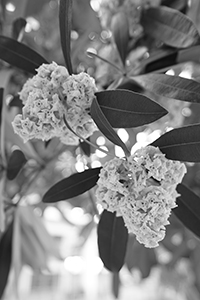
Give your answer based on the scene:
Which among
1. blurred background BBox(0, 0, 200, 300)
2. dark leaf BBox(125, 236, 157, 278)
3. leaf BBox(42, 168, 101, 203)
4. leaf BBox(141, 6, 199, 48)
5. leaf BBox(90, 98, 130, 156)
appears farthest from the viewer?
dark leaf BBox(125, 236, 157, 278)

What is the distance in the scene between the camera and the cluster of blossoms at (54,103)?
48cm

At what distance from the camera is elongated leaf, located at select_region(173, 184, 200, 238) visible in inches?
24.0

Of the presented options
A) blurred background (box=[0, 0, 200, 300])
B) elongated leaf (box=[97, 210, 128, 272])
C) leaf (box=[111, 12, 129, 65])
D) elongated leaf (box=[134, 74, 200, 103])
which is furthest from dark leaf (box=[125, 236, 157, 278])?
elongated leaf (box=[134, 74, 200, 103])

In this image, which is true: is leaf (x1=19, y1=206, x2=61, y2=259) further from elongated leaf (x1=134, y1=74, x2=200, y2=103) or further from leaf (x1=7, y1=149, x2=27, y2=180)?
elongated leaf (x1=134, y1=74, x2=200, y2=103)

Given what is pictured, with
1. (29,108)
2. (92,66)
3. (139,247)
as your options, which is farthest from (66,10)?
(139,247)

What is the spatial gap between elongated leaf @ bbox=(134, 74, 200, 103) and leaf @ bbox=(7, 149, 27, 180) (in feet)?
1.05

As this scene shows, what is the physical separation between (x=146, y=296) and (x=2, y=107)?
3190mm

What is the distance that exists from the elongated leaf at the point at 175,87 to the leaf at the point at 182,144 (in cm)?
5

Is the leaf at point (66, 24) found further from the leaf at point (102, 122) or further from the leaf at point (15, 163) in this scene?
the leaf at point (15, 163)

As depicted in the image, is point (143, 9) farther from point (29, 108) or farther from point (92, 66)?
point (29, 108)

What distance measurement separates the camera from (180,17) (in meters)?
0.71

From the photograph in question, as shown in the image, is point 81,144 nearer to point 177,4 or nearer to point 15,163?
point 15,163

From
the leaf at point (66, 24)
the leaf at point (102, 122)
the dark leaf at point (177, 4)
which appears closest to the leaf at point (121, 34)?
the dark leaf at point (177, 4)

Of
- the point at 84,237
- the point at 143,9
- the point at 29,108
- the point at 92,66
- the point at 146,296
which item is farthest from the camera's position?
the point at 146,296
